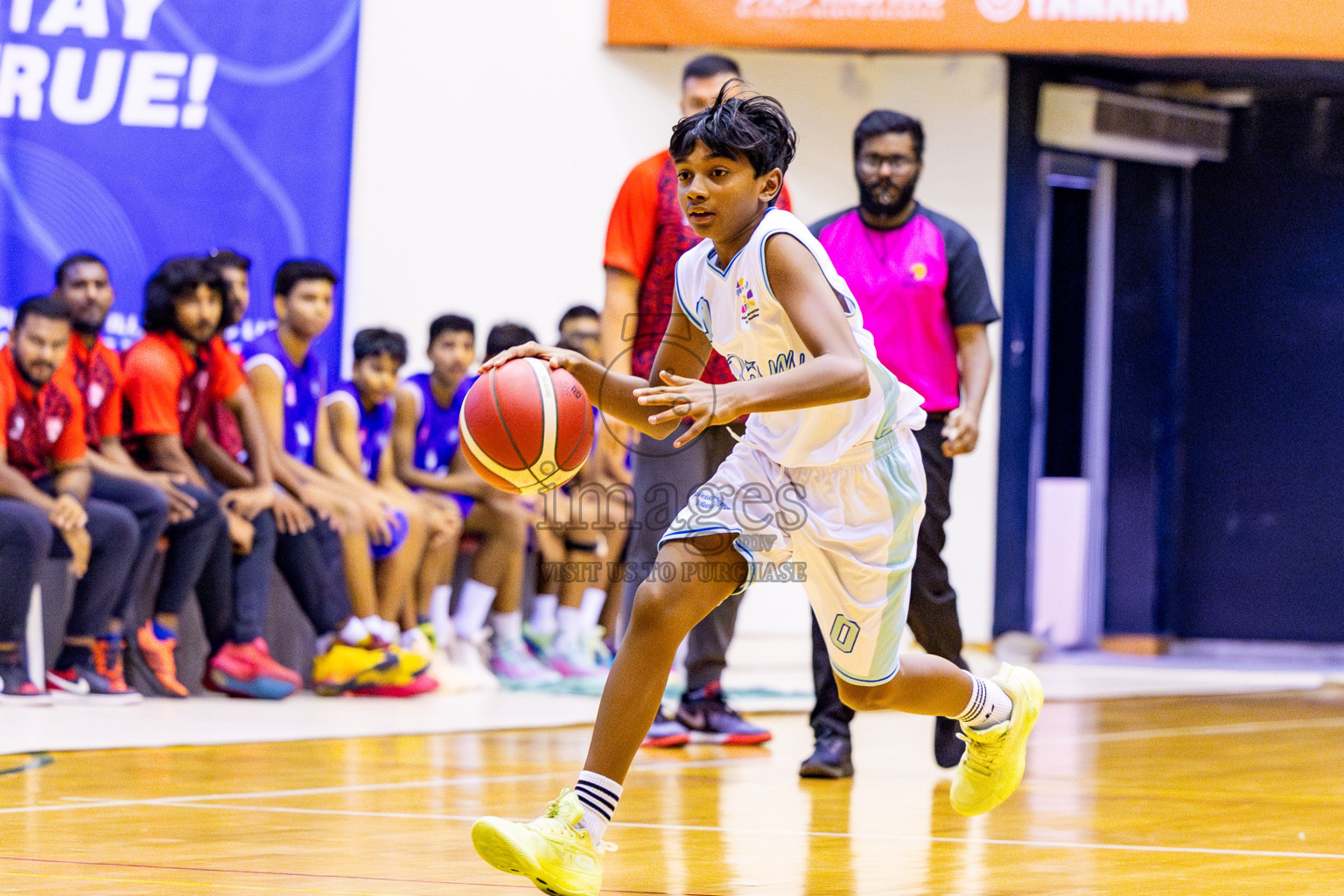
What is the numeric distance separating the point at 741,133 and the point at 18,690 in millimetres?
3624

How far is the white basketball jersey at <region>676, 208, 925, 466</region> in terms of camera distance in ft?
9.82

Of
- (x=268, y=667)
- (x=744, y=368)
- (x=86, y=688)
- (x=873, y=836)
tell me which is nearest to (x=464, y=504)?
(x=268, y=667)

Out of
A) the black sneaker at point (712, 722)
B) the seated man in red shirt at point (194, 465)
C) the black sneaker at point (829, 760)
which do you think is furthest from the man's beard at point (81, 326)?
the black sneaker at point (829, 760)

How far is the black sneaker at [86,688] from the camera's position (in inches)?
221

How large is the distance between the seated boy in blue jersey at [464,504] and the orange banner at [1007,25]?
2171mm

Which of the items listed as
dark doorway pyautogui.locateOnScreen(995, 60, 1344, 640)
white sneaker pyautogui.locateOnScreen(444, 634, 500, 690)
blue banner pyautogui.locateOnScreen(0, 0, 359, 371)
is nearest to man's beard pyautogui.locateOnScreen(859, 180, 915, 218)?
white sneaker pyautogui.locateOnScreen(444, 634, 500, 690)

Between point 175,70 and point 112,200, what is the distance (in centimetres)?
69

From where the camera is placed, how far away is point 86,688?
5695 mm

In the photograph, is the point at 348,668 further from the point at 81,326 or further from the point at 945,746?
the point at 945,746

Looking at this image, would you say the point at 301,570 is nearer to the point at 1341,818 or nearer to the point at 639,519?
the point at 639,519

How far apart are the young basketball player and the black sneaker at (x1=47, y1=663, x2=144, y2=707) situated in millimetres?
3086

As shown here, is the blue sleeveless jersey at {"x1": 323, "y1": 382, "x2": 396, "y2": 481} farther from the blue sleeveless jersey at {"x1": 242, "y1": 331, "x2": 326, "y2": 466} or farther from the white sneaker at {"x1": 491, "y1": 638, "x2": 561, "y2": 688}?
the white sneaker at {"x1": 491, "y1": 638, "x2": 561, "y2": 688}

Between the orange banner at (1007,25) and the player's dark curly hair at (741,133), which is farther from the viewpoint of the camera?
the orange banner at (1007,25)

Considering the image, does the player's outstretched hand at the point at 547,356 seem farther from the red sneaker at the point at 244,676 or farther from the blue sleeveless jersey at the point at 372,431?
the blue sleeveless jersey at the point at 372,431
